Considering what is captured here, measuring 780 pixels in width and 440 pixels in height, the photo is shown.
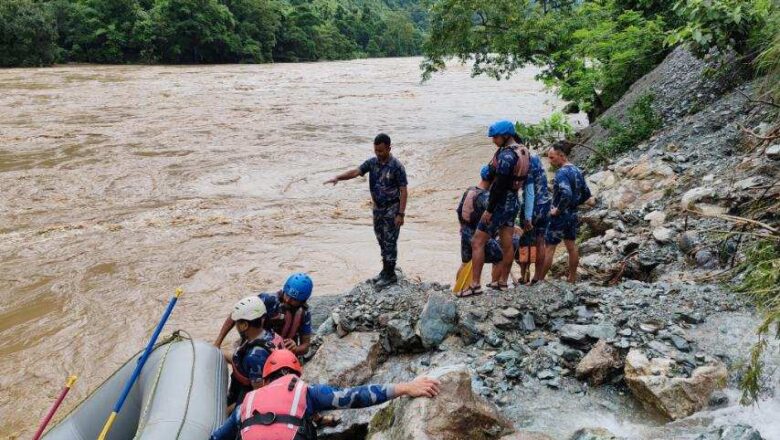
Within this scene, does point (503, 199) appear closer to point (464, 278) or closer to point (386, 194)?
point (464, 278)

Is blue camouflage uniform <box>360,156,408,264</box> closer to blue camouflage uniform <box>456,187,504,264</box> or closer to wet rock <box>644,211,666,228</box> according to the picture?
blue camouflage uniform <box>456,187,504,264</box>

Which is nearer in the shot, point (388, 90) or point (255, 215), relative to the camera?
point (255, 215)

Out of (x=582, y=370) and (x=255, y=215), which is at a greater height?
(x=582, y=370)

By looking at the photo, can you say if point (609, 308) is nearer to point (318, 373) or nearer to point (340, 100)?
point (318, 373)

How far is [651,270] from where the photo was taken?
5672mm

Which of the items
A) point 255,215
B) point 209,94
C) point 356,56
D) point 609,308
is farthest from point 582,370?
point 356,56

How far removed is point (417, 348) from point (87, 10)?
48924 mm

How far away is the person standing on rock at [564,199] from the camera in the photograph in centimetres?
545

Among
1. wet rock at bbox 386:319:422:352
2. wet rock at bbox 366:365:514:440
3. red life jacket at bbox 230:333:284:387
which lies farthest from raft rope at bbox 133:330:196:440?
wet rock at bbox 386:319:422:352

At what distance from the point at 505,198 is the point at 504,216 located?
0.58 feet

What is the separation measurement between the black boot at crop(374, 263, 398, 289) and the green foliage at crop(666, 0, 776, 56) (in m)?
4.35

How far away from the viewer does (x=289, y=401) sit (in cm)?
279

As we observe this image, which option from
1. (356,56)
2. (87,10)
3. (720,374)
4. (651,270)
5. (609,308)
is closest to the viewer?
(720,374)

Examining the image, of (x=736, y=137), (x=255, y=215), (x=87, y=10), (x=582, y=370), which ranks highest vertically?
(x=87, y=10)
